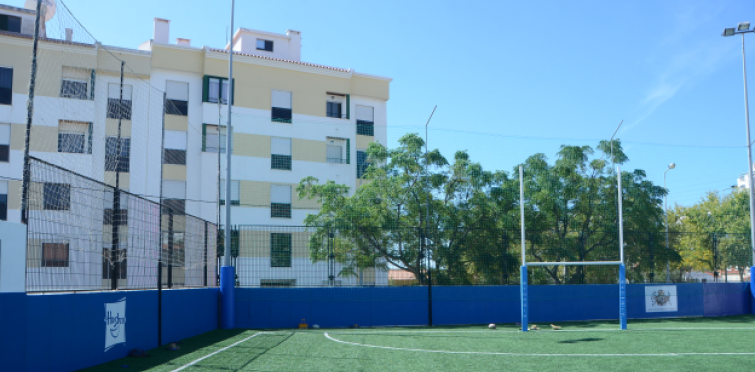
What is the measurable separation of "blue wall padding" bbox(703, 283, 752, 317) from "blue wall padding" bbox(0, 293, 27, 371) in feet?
62.6

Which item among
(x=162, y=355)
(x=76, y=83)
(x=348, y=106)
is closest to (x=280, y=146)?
(x=76, y=83)

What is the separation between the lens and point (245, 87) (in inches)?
1070

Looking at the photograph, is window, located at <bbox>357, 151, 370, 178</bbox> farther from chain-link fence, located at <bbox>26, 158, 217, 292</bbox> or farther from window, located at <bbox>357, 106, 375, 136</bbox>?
chain-link fence, located at <bbox>26, 158, 217, 292</bbox>

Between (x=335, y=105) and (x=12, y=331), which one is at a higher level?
(x=335, y=105)

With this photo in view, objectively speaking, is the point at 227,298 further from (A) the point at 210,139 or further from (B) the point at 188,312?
(A) the point at 210,139

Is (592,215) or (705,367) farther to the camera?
(592,215)

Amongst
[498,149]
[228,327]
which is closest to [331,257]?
[228,327]

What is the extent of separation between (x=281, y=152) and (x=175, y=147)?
33.2ft

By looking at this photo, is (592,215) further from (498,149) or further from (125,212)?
(125,212)

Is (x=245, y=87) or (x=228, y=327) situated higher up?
(x=245, y=87)

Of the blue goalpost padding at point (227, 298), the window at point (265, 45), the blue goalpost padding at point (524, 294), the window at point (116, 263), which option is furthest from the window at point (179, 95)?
the blue goalpost padding at point (524, 294)

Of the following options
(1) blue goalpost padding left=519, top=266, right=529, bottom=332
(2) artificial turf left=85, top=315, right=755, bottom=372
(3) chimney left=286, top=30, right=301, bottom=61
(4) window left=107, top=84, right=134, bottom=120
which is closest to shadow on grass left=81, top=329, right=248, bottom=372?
(2) artificial turf left=85, top=315, right=755, bottom=372

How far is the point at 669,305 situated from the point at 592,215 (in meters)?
3.64

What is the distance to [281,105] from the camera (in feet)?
92.3
